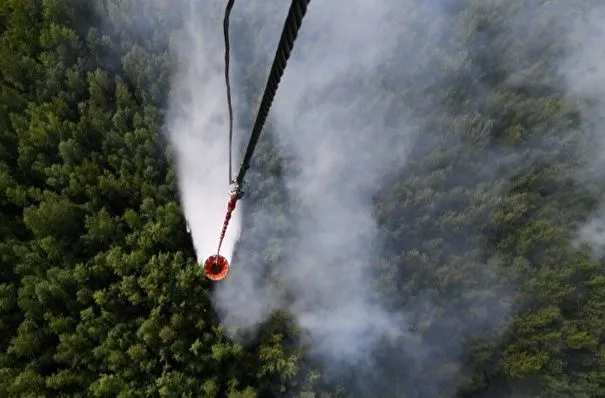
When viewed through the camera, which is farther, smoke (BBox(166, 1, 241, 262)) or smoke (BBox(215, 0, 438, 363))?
smoke (BBox(166, 1, 241, 262))

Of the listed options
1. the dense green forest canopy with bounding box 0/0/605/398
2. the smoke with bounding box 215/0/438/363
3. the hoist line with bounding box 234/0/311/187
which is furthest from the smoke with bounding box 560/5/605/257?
the hoist line with bounding box 234/0/311/187

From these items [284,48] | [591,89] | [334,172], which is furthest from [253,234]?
[591,89]

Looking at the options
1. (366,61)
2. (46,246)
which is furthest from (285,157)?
(46,246)

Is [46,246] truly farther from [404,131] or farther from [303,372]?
[404,131]

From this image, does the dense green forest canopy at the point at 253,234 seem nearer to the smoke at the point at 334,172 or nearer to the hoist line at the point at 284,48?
the smoke at the point at 334,172

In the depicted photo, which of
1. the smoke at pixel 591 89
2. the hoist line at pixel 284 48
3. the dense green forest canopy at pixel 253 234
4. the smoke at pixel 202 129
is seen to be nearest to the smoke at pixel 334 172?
the dense green forest canopy at pixel 253 234

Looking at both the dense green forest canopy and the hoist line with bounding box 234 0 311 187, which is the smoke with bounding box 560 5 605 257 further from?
the hoist line with bounding box 234 0 311 187
